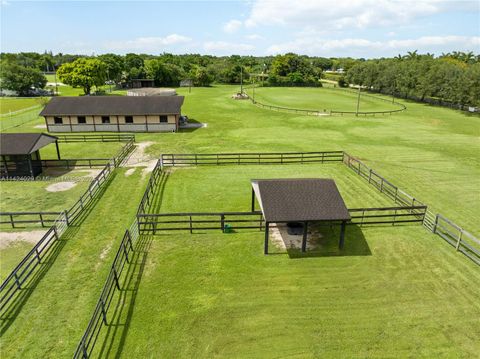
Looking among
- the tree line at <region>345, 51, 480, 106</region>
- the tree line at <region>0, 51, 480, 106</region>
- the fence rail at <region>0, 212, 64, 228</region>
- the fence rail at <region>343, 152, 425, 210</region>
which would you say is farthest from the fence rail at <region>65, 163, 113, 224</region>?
the tree line at <region>345, 51, 480, 106</region>

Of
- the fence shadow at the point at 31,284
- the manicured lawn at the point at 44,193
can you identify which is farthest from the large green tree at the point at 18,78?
the fence shadow at the point at 31,284

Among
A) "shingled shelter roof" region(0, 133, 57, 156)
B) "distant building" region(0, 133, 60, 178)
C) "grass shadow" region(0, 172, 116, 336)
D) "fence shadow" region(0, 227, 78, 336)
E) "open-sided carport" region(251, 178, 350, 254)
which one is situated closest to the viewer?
"fence shadow" region(0, 227, 78, 336)

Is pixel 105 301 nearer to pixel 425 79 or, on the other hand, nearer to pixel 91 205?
pixel 91 205

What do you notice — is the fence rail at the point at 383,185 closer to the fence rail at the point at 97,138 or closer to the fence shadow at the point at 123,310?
the fence shadow at the point at 123,310

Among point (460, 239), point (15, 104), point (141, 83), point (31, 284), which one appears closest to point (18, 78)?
point (15, 104)

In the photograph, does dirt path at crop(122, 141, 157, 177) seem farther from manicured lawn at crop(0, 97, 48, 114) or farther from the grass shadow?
manicured lawn at crop(0, 97, 48, 114)

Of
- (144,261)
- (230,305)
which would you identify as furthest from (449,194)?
(144,261)
